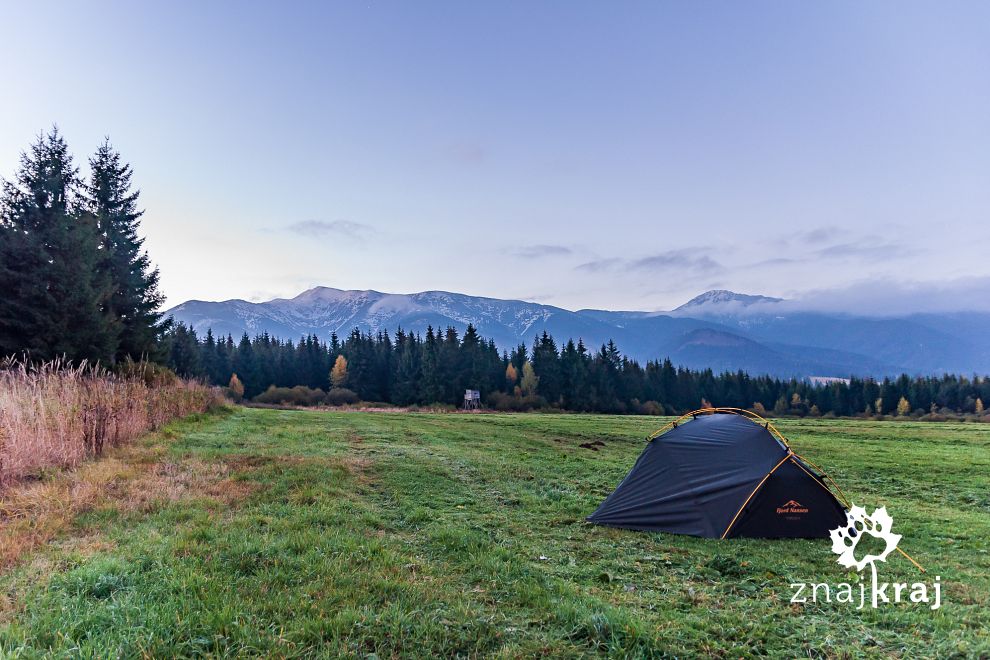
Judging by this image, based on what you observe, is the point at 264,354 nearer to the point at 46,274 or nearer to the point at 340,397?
the point at 340,397

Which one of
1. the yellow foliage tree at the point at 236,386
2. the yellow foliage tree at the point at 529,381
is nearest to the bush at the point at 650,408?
the yellow foliage tree at the point at 529,381

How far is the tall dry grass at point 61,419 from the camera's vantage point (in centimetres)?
884

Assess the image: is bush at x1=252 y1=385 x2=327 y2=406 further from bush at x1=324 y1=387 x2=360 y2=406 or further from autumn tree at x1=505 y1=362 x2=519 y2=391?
autumn tree at x1=505 y1=362 x2=519 y2=391

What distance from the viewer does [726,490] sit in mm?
8461

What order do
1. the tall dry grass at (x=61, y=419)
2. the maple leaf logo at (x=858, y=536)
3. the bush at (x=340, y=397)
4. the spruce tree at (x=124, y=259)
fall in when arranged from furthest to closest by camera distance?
the bush at (x=340, y=397) → the spruce tree at (x=124, y=259) → the tall dry grass at (x=61, y=419) → the maple leaf logo at (x=858, y=536)

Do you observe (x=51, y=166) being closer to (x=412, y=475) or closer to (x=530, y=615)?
(x=412, y=475)

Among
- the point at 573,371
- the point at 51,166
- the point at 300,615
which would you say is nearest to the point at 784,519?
the point at 300,615

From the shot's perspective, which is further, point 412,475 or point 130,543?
point 412,475

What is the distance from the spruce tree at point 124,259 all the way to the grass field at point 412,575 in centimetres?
2773

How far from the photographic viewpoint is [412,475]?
40.0 feet

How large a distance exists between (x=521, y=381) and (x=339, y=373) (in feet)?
102

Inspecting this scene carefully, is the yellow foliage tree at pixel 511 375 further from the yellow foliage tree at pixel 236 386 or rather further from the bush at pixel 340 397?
the yellow foliage tree at pixel 236 386

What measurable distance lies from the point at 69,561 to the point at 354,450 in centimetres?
1073

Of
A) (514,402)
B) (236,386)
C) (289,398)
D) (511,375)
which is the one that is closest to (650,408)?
(511,375)
